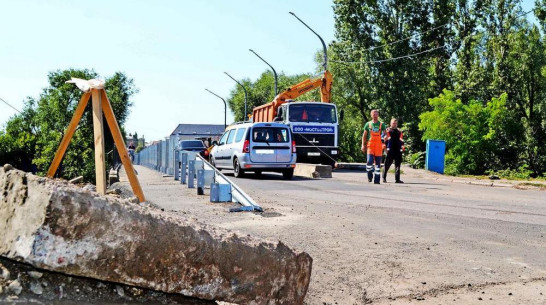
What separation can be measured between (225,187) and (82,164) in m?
12.2

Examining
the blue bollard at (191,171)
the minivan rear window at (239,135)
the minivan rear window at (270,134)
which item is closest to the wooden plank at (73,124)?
the blue bollard at (191,171)

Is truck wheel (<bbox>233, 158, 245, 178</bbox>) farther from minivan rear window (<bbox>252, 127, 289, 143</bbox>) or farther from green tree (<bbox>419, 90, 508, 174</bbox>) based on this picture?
green tree (<bbox>419, 90, 508, 174</bbox>)

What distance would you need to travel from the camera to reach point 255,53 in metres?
40.1

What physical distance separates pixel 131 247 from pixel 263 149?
54.9ft

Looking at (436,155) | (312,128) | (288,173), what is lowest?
(288,173)

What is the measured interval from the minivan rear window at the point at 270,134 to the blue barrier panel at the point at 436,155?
Answer: 5.82 meters

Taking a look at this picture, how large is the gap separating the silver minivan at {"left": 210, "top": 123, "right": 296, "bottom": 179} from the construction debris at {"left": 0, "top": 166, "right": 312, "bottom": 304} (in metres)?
16.1

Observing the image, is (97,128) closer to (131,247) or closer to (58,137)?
(131,247)

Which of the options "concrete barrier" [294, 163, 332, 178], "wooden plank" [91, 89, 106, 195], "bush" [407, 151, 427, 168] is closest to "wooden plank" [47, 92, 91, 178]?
"wooden plank" [91, 89, 106, 195]

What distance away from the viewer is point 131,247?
9.07 feet

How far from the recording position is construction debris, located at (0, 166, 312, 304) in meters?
2.57

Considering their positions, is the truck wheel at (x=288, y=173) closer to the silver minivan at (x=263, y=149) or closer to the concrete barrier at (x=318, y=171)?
the silver minivan at (x=263, y=149)

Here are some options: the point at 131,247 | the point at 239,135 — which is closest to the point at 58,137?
the point at 239,135

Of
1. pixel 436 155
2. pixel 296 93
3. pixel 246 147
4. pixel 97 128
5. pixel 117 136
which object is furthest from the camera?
pixel 296 93
